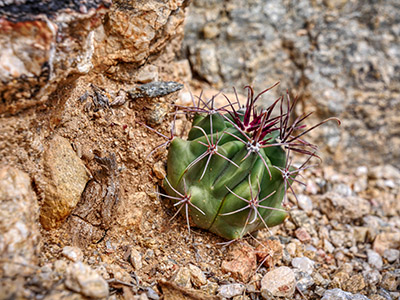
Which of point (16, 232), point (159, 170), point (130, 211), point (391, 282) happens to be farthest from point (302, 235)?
point (16, 232)

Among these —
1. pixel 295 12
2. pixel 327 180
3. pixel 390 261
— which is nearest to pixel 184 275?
pixel 390 261

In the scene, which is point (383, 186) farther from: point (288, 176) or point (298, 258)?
point (288, 176)

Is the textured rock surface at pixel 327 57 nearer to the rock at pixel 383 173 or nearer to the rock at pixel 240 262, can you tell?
the rock at pixel 383 173

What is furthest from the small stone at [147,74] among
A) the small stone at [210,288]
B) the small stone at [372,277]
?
the small stone at [372,277]

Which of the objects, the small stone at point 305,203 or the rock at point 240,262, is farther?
the small stone at point 305,203

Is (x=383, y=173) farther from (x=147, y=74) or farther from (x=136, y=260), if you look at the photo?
(x=136, y=260)
